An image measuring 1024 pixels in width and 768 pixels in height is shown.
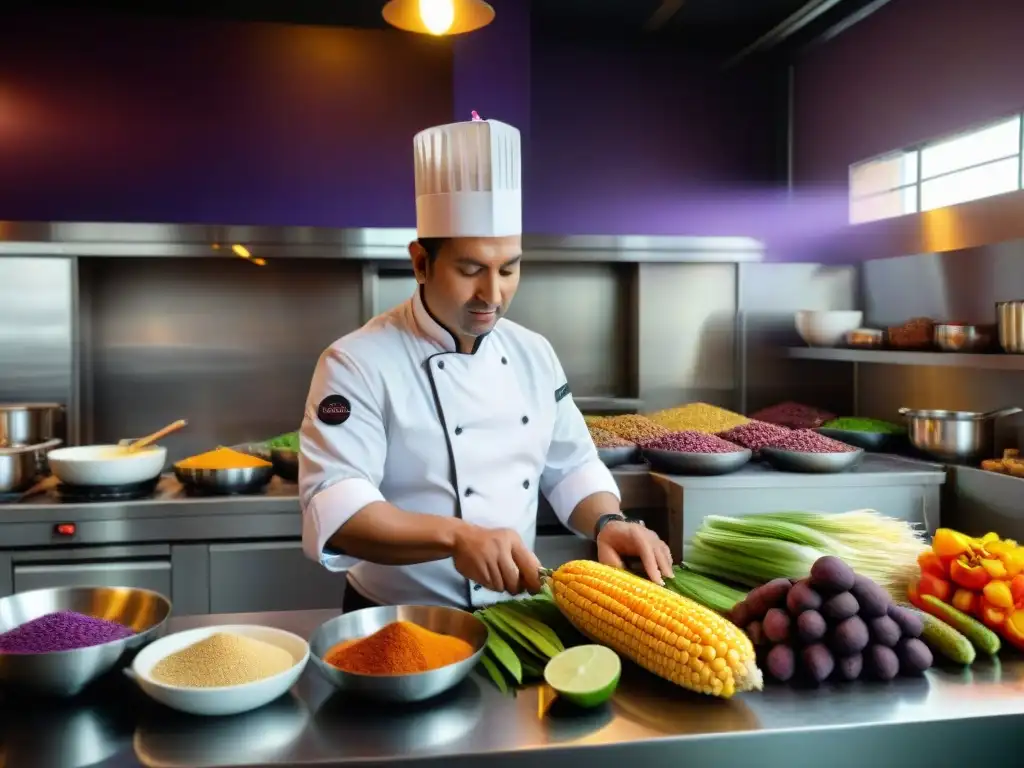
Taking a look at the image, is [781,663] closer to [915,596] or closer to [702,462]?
[915,596]

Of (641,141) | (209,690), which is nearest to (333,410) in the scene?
(209,690)

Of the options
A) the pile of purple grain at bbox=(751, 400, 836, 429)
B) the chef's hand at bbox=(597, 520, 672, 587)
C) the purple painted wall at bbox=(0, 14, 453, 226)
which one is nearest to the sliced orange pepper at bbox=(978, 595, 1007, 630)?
the chef's hand at bbox=(597, 520, 672, 587)

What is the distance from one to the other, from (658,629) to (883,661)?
1.27 feet

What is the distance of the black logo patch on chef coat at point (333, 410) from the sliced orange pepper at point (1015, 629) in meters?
1.39

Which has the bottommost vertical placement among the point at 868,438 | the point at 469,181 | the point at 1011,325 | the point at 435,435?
the point at 868,438

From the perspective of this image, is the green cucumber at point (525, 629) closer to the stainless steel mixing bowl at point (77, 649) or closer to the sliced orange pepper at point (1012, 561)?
the stainless steel mixing bowl at point (77, 649)

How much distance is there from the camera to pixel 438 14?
3066 millimetres

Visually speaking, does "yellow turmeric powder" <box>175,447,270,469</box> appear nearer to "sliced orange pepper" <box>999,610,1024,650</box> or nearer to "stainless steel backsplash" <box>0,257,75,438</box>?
"stainless steel backsplash" <box>0,257,75,438</box>

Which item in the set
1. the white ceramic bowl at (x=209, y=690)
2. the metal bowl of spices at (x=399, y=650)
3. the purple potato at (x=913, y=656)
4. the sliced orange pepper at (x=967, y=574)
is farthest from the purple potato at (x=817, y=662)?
the white ceramic bowl at (x=209, y=690)

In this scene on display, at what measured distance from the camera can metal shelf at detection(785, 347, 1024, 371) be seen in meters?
3.21

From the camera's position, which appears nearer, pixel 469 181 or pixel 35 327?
pixel 469 181

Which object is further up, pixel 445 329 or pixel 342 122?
pixel 342 122

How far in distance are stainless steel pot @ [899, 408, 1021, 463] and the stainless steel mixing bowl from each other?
2.94m

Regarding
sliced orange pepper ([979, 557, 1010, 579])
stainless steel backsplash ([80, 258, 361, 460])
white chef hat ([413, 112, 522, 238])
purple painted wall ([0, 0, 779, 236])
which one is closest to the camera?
sliced orange pepper ([979, 557, 1010, 579])
